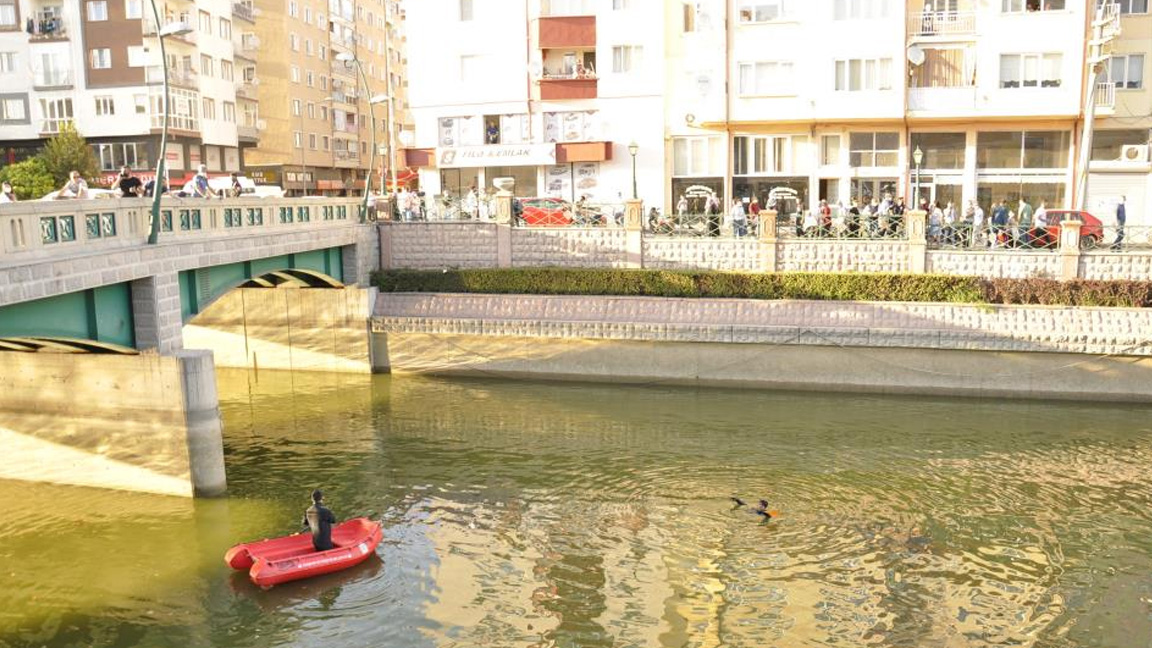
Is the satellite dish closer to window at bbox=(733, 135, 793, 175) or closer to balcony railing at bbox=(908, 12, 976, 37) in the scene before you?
balcony railing at bbox=(908, 12, 976, 37)

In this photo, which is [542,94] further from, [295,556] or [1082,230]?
[295,556]

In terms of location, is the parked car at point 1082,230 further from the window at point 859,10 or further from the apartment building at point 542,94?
the apartment building at point 542,94

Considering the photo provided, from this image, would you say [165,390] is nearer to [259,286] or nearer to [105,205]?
[105,205]

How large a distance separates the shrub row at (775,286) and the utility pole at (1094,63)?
613cm

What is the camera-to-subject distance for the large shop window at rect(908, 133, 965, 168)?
145ft

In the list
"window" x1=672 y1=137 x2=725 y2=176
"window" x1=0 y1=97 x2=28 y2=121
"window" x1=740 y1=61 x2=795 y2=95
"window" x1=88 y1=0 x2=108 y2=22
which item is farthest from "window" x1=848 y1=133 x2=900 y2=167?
"window" x1=0 y1=97 x2=28 y2=121

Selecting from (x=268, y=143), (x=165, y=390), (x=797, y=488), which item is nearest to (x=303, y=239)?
(x=165, y=390)

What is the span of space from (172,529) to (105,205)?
7.07 metres

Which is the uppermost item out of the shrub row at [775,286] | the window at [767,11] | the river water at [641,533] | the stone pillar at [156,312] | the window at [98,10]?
the window at [98,10]

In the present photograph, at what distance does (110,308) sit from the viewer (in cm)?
2264

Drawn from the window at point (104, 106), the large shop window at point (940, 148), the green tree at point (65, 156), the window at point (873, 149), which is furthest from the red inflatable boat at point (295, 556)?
the window at point (104, 106)

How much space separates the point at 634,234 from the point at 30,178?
32.6m

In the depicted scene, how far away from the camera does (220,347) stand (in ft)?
124

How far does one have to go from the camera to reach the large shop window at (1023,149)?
142 feet
